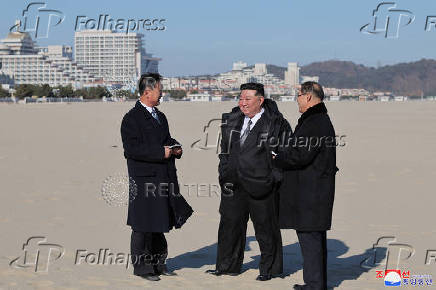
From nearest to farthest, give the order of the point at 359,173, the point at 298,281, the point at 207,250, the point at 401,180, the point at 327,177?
the point at 327,177 → the point at 298,281 → the point at 207,250 → the point at 401,180 → the point at 359,173

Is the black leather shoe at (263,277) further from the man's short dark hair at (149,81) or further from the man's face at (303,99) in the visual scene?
the man's short dark hair at (149,81)

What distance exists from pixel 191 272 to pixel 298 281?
3.09 ft

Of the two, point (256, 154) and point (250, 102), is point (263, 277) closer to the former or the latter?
point (256, 154)

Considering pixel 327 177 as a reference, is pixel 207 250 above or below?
below

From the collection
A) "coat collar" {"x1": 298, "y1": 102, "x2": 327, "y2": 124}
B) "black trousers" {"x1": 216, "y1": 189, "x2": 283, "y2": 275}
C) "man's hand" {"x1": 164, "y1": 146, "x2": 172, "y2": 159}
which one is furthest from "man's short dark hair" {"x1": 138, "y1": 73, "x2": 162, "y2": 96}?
"coat collar" {"x1": 298, "y1": 102, "x2": 327, "y2": 124}

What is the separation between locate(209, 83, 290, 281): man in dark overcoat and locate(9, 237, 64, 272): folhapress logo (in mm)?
1563

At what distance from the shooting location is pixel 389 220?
375 inches

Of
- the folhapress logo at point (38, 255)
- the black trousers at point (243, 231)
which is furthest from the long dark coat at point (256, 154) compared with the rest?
the folhapress logo at point (38, 255)

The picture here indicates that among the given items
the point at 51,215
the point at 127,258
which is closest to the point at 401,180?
the point at 51,215

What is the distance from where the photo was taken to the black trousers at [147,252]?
6180 millimetres

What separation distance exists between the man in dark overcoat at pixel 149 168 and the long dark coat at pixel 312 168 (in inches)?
38.0

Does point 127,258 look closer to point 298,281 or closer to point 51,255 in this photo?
point 51,255

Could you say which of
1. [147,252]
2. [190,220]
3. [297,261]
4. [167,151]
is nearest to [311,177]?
[167,151]

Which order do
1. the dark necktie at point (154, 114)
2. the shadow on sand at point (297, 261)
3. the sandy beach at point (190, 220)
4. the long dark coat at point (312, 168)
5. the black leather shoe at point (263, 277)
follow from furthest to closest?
the shadow on sand at point (297, 261) → the sandy beach at point (190, 220) → the black leather shoe at point (263, 277) → the dark necktie at point (154, 114) → the long dark coat at point (312, 168)
